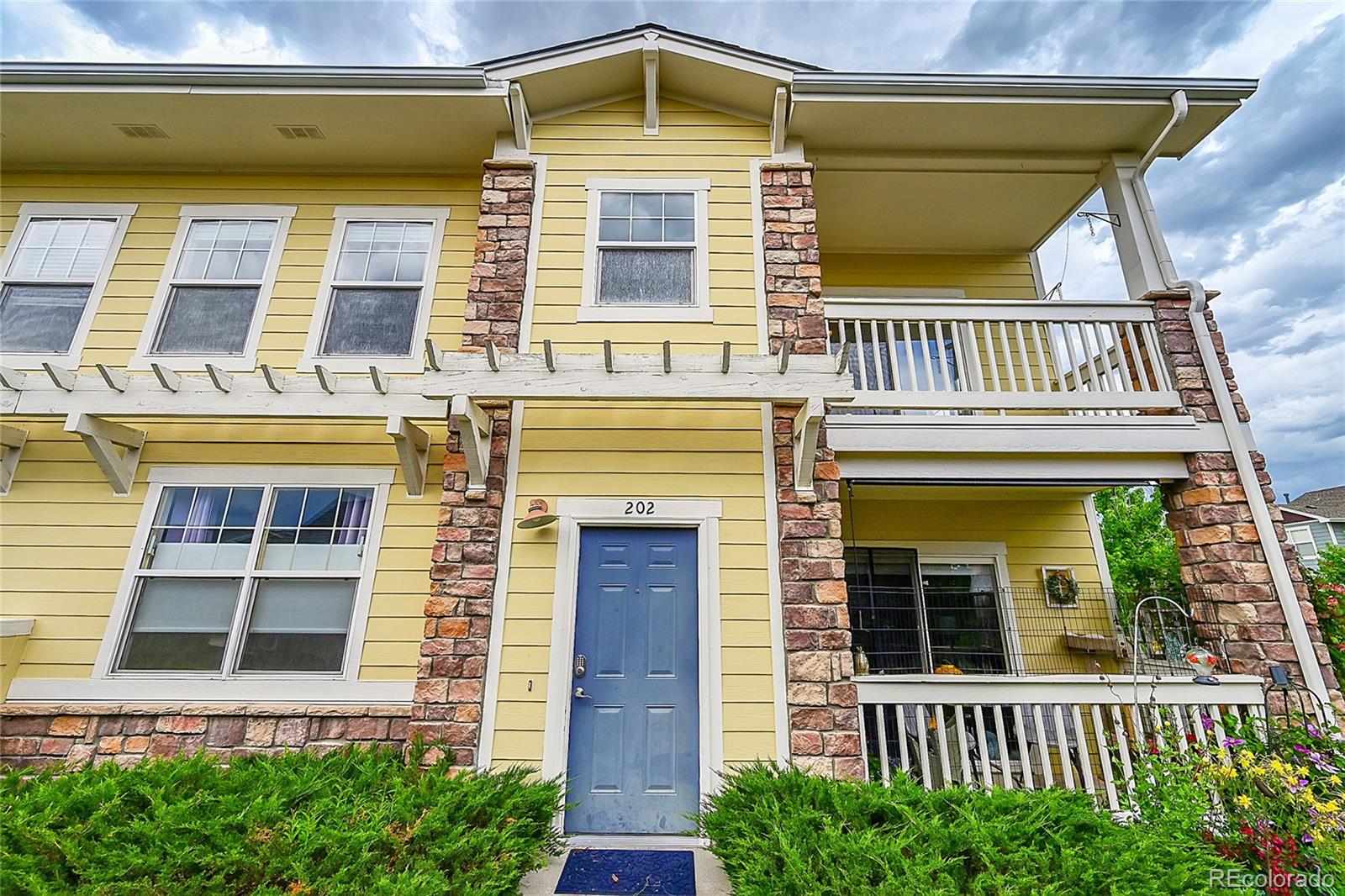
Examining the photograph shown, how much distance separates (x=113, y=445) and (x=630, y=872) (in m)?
4.70

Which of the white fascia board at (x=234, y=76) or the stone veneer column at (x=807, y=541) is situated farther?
the white fascia board at (x=234, y=76)

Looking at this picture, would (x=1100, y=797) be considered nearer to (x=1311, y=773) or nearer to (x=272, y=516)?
(x=1311, y=773)

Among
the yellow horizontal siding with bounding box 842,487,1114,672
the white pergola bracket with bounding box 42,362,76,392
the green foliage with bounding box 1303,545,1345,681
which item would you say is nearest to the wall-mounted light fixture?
the white pergola bracket with bounding box 42,362,76,392

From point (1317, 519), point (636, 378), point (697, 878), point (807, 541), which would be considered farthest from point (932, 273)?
point (1317, 519)

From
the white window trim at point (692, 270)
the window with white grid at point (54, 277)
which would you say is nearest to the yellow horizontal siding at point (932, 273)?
the white window trim at point (692, 270)

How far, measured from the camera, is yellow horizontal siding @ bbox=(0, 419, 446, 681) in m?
3.84

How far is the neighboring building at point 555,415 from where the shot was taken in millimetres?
3486

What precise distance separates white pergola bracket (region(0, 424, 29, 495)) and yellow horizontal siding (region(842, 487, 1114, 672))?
7.09 meters

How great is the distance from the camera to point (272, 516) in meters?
4.09

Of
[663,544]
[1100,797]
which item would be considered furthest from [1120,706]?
[663,544]

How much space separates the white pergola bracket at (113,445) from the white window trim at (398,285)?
1267mm

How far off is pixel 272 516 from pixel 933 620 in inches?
240

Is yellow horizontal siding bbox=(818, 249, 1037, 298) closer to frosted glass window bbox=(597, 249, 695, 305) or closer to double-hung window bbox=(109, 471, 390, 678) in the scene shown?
frosted glass window bbox=(597, 249, 695, 305)

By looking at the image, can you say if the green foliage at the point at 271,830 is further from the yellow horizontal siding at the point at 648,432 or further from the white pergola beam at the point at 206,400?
the white pergola beam at the point at 206,400
